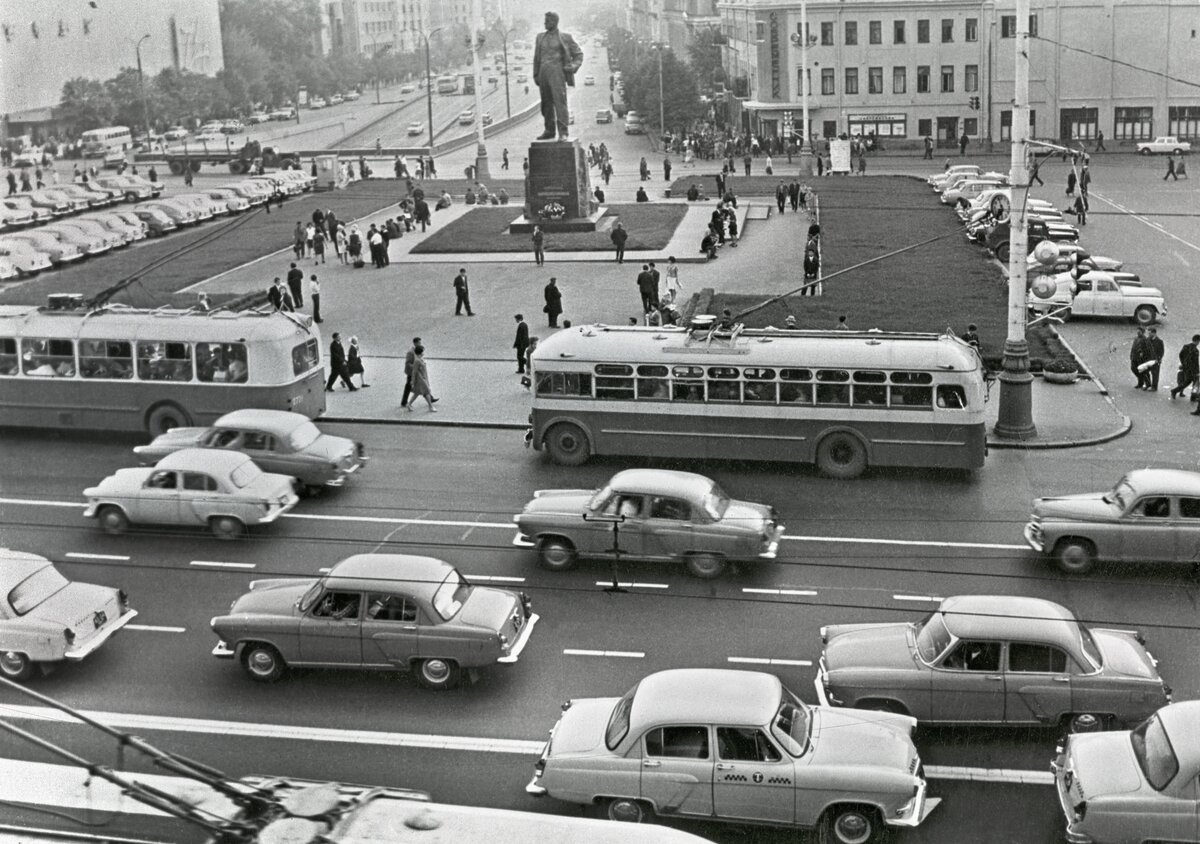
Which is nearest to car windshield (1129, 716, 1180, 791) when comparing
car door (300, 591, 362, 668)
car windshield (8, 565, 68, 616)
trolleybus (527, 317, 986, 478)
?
car door (300, 591, 362, 668)

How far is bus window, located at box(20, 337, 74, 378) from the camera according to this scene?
994 inches

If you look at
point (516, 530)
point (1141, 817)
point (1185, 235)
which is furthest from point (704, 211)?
point (1141, 817)

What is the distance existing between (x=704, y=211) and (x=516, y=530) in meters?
35.3

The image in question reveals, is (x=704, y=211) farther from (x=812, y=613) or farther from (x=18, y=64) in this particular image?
(x=812, y=613)

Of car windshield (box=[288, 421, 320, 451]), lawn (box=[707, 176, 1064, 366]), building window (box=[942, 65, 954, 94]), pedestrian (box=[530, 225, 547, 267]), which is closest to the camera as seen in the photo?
car windshield (box=[288, 421, 320, 451])

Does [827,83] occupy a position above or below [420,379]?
above

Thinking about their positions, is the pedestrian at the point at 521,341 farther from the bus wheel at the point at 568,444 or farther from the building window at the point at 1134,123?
the building window at the point at 1134,123

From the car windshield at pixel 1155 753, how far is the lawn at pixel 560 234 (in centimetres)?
3358

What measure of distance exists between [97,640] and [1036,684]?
10.6m

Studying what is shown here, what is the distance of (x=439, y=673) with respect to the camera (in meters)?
15.3

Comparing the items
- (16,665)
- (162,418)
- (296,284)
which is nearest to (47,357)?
(162,418)

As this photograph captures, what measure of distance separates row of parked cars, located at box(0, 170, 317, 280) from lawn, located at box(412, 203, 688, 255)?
714 cm

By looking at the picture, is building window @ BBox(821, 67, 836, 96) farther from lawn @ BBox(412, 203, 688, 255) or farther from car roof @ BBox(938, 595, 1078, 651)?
car roof @ BBox(938, 595, 1078, 651)

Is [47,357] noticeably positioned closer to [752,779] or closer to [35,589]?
[35,589]
